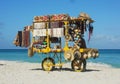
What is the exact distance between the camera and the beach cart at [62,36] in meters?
21.4

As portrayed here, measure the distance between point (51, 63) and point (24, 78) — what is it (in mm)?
4268

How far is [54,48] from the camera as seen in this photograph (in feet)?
72.4

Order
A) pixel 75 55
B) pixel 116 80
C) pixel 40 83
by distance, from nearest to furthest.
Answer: pixel 40 83 → pixel 116 80 → pixel 75 55

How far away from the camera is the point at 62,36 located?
21.7m

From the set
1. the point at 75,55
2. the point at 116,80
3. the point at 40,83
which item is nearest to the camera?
the point at 40,83

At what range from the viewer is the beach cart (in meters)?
21.4

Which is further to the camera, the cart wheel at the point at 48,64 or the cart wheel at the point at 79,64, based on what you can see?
the cart wheel at the point at 48,64

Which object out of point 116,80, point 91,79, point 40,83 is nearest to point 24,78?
point 40,83

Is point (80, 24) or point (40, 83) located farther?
point (80, 24)

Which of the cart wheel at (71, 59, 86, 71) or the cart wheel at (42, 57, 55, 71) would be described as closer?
the cart wheel at (71, 59, 86, 71)

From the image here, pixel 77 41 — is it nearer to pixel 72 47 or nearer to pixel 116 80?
pixel 72 47

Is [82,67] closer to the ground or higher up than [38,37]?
closer to the ground

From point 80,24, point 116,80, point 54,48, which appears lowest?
point 116,80

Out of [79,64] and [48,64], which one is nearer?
[79,64]
